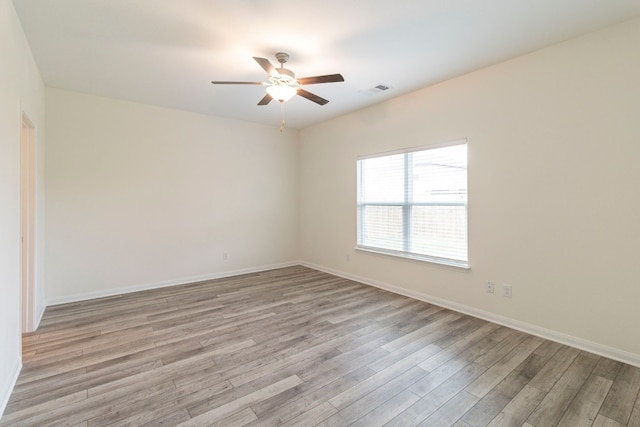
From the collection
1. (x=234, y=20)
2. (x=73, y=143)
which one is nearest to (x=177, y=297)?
(x=73, y=143)

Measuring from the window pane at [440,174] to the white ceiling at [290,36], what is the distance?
893 millimetres

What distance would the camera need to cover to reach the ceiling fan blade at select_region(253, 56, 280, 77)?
2.44m

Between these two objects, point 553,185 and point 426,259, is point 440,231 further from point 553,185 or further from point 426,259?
point 553,185

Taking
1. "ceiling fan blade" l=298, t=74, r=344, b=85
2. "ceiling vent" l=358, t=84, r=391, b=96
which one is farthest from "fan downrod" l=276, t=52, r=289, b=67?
"ceiling vent" l=358, t=84, r=391, b=96

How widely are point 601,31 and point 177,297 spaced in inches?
213

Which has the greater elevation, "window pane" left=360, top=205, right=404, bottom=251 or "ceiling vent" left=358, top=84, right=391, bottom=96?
"ceiling vent" left=358, top=84, right=391, bottom=96

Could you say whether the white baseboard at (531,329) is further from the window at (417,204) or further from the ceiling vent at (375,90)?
the ceiling vent at (375,90)

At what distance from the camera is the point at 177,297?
4.09m

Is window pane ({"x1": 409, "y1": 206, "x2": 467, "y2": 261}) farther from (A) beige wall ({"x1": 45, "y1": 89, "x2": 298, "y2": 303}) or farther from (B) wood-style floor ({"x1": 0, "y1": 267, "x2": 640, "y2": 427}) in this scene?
(A) beige wall ({"x1": 45, "y1": 89, "x2": 298, "y2": 303})

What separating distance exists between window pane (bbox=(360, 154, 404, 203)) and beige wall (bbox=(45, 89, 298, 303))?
184cm

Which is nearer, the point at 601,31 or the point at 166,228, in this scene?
the point at 601,31

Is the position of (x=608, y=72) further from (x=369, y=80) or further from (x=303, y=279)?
(x=303, y=279)

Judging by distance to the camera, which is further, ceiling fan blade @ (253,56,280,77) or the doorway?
the doorway

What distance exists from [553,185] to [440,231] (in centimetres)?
128
